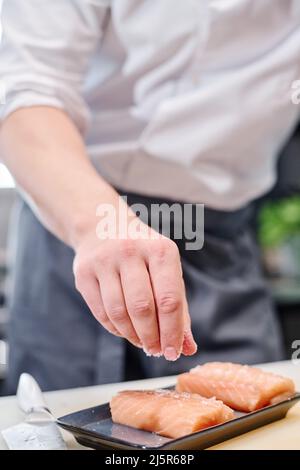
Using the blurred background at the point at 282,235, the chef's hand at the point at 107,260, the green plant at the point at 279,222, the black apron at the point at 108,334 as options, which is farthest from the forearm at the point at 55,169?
the green plant at the point at 279,222

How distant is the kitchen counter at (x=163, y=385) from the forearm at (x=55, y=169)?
0.19m

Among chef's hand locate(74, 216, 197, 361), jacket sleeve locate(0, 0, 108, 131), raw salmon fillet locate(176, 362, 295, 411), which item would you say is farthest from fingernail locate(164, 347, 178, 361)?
jacket sleeve locate(0, 0, 108, 131)

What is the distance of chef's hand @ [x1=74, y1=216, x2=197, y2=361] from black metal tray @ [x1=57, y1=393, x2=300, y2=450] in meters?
0.08

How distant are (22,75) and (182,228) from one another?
13.7 inches

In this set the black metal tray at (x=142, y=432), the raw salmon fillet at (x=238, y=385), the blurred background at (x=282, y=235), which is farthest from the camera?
the blurred background at (x=282, y=235)

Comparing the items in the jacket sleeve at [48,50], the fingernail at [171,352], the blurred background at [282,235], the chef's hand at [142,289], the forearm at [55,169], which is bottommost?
the blurred background at [282,235]

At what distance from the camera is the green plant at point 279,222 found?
2.38 m

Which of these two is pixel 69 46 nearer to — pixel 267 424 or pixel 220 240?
pixel 220 240

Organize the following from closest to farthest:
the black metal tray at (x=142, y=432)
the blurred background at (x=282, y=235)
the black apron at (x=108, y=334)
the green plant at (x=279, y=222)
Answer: the black metal tray at (x=142, y=432), the black apron at (x=108, y=334), the blurred background at (x=282, y=235), the green plant at (x=279, y=222)

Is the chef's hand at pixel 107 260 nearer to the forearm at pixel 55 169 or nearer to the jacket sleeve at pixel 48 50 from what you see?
the forearm at pixel 55 169

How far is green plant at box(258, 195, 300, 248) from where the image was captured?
238cm

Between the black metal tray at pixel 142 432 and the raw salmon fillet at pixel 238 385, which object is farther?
the raw salmon fillet at pixel 238 385

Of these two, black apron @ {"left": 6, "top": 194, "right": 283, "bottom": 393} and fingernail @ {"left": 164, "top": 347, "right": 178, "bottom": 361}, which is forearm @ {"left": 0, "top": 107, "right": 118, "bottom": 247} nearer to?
fingernail @ {"left": 164, "top": 347, "right": 178, "bottom": 361}

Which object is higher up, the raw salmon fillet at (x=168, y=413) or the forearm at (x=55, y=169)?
the forearm at (x=55, y=169)
